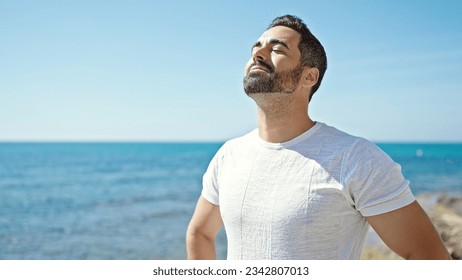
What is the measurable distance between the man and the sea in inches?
181

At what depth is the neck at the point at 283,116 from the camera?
49.1 inches

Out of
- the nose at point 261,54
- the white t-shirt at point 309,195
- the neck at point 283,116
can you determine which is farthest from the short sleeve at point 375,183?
the nose at point 261,54

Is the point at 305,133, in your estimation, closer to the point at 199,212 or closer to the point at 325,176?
the point at 325,176

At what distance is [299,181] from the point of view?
1.17 meters

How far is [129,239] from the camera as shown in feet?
25.4

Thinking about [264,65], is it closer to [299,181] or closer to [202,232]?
[299,181]

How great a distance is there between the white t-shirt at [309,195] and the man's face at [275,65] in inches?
5.1

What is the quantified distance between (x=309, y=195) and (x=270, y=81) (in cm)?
28

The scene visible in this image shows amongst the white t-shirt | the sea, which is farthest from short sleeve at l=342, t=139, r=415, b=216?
the sea

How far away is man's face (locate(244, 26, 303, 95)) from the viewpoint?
1.23 meters

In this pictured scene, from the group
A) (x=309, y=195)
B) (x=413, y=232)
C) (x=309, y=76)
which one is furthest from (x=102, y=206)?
(x=413, y=232)

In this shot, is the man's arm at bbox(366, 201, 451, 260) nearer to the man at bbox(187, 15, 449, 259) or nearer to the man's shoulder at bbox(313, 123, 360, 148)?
the man at bbox(187, 15, 449, 259)

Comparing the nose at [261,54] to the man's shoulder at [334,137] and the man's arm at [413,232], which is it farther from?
the man's arm at [413,232]
